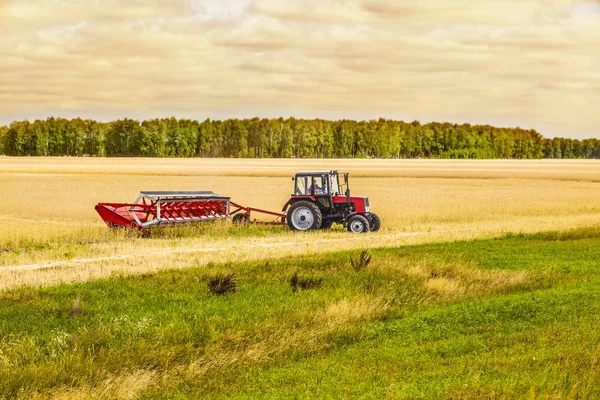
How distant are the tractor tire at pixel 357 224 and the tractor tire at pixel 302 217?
1228 mm

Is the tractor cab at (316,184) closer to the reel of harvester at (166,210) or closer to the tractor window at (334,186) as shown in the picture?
the tractor window at (334,186)

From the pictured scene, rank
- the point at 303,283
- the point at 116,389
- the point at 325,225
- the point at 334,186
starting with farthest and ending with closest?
the point at 325,225, the point at 334,186, the point at 303,283, the point at 116,389

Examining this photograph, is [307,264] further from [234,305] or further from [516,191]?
[516,191]

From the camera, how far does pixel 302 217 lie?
29.1 metres

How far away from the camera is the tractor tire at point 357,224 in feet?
95.1

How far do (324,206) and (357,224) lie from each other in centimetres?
157

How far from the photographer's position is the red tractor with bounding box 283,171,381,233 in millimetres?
29078

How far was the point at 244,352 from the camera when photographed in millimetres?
11805

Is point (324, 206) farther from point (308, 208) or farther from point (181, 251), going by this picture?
point (181, 251)

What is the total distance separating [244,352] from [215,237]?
15.6 m

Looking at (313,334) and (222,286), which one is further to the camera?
(222,286)

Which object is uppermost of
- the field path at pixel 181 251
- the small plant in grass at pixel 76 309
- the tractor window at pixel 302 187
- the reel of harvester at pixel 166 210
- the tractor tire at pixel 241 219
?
the tractor window at pixel 302 187

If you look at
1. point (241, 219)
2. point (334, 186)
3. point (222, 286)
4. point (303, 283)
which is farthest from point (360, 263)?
point (241, 219)

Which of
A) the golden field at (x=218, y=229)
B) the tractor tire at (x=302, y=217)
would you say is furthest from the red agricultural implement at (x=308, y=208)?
the golden field at (x=218, y=229)
